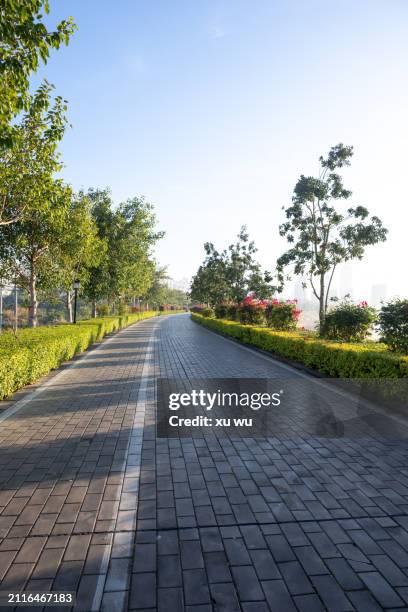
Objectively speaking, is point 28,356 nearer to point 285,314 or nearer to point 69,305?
point 285,314

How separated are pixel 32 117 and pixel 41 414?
27.6 ft

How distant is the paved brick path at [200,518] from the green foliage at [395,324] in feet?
14.1

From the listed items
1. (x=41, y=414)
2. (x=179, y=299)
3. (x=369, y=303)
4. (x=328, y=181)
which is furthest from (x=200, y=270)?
(x=179, y=299)

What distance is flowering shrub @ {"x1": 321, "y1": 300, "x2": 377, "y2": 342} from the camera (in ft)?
46.0

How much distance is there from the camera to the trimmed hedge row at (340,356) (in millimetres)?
A: 7289

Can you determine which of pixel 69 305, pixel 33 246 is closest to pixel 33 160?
pixel 33 246

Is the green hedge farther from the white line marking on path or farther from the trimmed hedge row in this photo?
the trimmed hedge row

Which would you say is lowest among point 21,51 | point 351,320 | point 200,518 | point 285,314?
point 200,518

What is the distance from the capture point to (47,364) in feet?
33.0

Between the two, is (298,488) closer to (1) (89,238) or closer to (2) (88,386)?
(2) (88,386)

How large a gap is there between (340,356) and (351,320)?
5.77 meters

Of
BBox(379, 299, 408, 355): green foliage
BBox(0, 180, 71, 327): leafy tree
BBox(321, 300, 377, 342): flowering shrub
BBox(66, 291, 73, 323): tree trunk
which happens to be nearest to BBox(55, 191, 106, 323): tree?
BBox(0, 180, 71, 327): leafy tree

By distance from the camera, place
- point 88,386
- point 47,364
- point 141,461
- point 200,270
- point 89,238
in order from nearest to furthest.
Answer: point 141,461 → point 88,386 → point 47,364 → point 89,238 → point 200,270

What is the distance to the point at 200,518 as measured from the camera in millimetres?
3562
